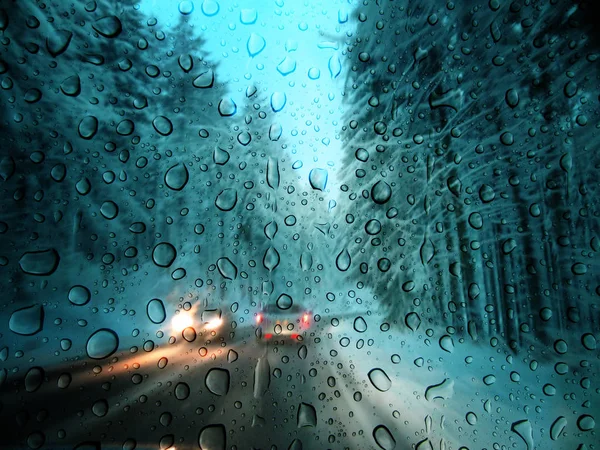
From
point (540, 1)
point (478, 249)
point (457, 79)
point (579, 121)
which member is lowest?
point (478, 249)

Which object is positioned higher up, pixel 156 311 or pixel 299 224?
pixel 299 224

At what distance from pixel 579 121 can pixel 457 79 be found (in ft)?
1.41

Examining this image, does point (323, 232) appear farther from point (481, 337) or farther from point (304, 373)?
point (481, 337)

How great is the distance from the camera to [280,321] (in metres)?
0.87

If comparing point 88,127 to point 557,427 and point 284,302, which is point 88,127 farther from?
point 557,427

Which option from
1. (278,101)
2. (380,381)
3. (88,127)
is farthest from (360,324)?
(88,127)

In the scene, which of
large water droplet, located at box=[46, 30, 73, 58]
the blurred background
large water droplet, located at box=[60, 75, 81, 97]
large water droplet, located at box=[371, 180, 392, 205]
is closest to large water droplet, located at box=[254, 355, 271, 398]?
the blurred background

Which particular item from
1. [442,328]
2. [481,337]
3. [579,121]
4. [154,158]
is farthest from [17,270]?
[579,121]

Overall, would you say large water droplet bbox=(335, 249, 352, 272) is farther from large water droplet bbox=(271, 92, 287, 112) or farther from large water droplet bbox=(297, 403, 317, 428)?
large water droplet bbox=(271, 92, 287, 112)

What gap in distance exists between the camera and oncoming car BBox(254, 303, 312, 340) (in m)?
0.86

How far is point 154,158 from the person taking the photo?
0.88 m

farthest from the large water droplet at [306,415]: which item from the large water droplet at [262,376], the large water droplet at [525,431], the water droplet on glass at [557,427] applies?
the water droplet on glass at [557,427]

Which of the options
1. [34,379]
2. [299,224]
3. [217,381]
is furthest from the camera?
[299,224]

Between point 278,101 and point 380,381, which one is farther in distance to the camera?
point 278,101
